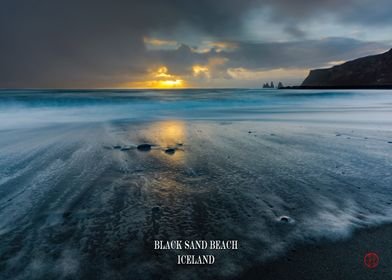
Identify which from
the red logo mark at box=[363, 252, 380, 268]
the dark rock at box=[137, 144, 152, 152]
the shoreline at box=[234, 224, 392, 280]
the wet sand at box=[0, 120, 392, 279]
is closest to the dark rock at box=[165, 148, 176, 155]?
the wet sand at box=[0, 120, 392, 279]

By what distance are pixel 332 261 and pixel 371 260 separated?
1.05 feet

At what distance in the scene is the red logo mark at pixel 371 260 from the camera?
191 centimetres

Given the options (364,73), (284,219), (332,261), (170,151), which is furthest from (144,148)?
(364,73)

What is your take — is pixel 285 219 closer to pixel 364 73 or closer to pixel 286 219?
pixel 286 219

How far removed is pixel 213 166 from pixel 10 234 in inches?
118

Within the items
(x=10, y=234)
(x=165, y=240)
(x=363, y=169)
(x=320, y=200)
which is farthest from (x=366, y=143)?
(x=10, y=234)

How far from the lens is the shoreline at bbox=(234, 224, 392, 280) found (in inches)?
71.4

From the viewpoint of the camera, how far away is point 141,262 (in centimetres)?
194

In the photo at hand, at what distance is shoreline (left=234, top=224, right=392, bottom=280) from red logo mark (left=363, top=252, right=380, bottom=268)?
2 cm

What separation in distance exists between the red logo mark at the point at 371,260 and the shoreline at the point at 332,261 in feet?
0.08

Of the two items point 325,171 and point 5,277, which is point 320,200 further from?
point 5,277

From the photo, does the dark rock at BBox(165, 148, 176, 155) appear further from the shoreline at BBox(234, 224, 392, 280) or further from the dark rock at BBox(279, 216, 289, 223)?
the shoreline at BBox(234, 224, 392, 280)

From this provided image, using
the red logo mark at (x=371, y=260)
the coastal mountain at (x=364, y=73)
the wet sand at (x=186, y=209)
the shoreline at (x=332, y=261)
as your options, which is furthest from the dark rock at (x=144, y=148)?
the coastal mountain at (x=364, y=73)

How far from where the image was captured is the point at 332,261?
196cm
